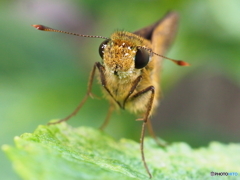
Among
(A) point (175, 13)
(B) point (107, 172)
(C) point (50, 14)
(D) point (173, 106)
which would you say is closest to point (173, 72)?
(A) point (175, 13)

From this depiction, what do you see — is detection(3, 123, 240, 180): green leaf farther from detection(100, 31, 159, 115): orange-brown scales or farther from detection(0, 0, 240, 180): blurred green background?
detection(0, 0, 240, 180): blurred green background

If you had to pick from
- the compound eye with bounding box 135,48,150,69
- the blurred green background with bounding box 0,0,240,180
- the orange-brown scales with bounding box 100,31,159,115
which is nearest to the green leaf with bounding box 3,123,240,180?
the orange-brown scales with bounding box 100,31,159,115

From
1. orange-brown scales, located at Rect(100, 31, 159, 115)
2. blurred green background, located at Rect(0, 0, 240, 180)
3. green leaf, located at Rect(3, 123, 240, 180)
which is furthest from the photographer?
blurred green background, located at Rect(0, 0, 240, 180)

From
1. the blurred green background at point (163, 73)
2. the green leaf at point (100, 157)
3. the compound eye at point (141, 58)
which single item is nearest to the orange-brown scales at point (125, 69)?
the compound eye at point (141, 58)

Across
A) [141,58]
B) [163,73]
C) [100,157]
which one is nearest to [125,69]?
[141,58]

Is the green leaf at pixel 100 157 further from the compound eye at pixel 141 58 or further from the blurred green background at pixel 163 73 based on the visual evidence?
the blurred green background at pixel 163 73

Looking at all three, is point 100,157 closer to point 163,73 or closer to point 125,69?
point 125,69
